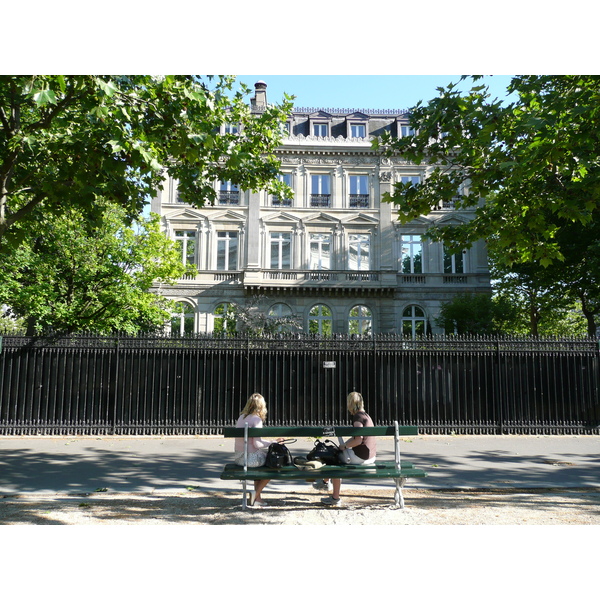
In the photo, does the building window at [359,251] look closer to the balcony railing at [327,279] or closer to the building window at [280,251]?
the balcony railing at [327,279]

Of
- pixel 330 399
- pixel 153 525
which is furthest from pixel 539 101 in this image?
pixel 330 399

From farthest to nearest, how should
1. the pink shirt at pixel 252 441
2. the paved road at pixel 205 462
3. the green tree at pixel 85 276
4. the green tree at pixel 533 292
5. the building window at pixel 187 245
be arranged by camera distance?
1. the building window at pixel 187 245
2. the green tree at pixel 533 292
3. the green tree at pixel 85 276
4. the paved road at pixel 205 462
5. the pink shirt at pixel 252 441

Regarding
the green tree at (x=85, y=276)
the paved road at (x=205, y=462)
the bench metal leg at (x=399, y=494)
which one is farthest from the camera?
the green tree at (x=85, y=276)

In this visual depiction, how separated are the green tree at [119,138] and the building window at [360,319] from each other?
62.2 ft

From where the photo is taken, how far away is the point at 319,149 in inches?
1228

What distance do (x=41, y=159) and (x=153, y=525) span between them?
8195 mm

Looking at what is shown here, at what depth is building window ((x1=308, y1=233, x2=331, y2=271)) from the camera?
30844mm

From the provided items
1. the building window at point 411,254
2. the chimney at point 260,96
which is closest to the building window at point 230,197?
the chimney at point 260,96

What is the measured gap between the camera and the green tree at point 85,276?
781 inches

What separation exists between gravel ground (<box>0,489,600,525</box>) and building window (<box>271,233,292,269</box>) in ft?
78.4

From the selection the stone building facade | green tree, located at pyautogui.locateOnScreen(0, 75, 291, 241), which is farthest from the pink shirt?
the stone building facade

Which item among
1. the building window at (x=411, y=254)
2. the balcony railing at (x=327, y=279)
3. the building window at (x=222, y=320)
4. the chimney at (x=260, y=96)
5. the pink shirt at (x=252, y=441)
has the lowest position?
the pink shirt at (x=252, y=441)

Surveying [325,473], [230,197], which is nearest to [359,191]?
[230,197]

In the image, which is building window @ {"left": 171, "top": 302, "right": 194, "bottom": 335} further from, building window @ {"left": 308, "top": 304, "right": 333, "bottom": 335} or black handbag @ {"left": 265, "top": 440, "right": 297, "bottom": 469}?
black handbag @ {"left": 265, "top": 440, "right": 297, "bottom": 469}
